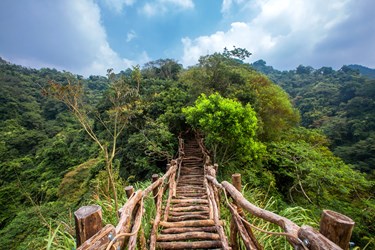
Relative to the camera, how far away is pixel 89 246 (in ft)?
4.20

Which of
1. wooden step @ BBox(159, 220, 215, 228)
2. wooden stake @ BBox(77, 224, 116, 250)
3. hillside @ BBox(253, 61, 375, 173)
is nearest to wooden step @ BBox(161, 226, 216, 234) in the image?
wooden step @ BBox(159, 220, 215, 228)

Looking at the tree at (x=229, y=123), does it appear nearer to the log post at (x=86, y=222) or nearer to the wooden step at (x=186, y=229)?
the wooden step at (x=186, y=229)

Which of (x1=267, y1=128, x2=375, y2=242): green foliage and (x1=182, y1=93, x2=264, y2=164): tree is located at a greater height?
(x1=182, y1=93, x2=264, y2=164): tree

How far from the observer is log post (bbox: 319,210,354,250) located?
3.94ft

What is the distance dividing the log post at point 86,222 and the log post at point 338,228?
57.2 inches

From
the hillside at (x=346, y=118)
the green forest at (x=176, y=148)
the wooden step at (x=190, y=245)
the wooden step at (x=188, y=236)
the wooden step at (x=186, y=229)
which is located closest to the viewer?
the wooden step at (x=190, y=245)

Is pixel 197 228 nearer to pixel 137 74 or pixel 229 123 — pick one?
pixel 229 123

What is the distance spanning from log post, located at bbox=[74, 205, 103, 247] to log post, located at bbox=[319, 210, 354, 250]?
1452mm

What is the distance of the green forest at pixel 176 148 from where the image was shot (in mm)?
6211

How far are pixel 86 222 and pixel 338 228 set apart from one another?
1.53 m

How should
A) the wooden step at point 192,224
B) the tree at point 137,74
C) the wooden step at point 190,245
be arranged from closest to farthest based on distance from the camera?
the wooden step at point 190,245 → the wooden step at point 192,224 → the tree at point 137,74

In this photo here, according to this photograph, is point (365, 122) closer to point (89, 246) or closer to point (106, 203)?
point (106, 203)

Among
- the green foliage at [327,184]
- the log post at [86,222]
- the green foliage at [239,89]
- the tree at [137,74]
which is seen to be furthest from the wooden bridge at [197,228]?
the green foliage at [239,89]

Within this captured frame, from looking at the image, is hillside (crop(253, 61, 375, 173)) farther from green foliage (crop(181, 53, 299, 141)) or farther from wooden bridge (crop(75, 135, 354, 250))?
wooden bridge (crop(75, 135, 354, 250))
